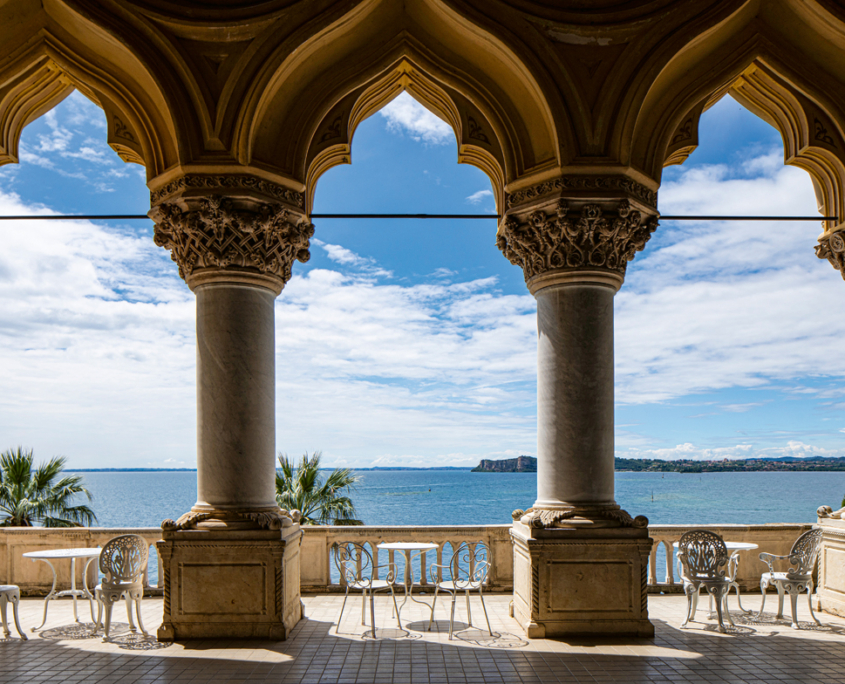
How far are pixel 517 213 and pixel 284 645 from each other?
4.71 meters

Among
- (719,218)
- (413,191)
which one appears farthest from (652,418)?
(719,218)

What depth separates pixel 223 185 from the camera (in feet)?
22.2

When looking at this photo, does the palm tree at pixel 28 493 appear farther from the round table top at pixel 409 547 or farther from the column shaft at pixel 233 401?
the round table top at pixel 409 547

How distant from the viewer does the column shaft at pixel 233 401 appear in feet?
21.8

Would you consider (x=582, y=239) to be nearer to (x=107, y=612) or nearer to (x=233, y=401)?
(x=233, y=401)

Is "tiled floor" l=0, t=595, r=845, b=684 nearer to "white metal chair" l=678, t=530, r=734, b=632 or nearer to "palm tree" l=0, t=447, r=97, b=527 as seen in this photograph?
"white metal chair" l=678, t=530, r=734, b=632

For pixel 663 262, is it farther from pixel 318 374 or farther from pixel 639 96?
pixel 639 96

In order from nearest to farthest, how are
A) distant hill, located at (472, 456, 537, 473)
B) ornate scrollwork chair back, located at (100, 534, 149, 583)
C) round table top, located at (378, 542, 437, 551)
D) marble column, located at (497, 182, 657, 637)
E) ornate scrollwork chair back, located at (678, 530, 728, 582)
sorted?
1. marble column, located at (497, 182, 657, 637)
2. ornate scrollwork chair back, located at (100, 534, 149, 583)
3. ornate scrollwork chair back, located at (678, 530, 728, 582)
4. round table top, located at (378, 542, 437, 551)
5. distant hill, located at (472, 456, 537, 473)

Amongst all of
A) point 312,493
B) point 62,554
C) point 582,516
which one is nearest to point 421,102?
point 582,516

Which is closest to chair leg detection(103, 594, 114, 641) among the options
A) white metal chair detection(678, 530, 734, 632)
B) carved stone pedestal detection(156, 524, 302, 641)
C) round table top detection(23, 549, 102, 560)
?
carved stone pedestal detection(156, 524, 302, 641)

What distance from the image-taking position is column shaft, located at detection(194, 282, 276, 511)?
21.8 feet

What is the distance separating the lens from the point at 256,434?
22.1ft

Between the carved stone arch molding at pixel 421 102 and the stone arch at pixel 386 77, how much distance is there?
2cm

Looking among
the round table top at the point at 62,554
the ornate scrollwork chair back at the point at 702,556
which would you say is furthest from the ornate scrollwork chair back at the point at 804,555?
the round table top at the point at 62,554
